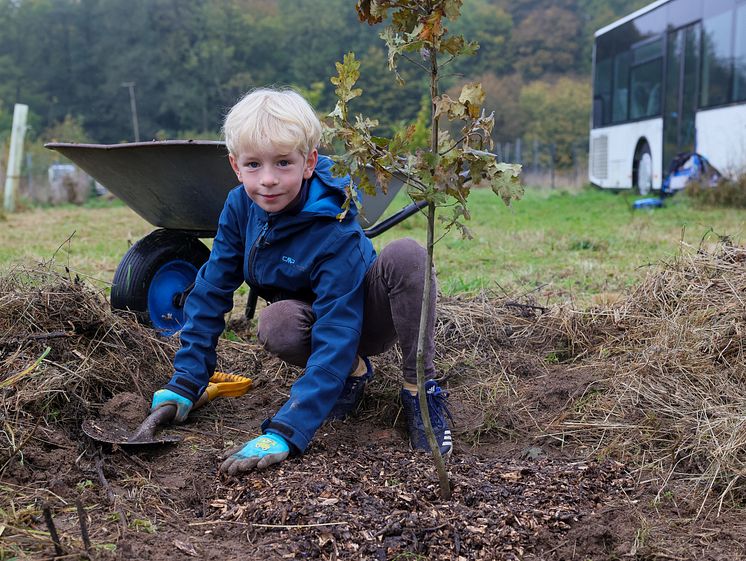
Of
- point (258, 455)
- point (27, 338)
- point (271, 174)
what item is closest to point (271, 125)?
point (271, 174)

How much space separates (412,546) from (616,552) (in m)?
0.47

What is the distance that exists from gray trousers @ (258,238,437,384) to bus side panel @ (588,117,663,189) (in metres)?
11.7

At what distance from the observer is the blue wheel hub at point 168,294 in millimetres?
3451

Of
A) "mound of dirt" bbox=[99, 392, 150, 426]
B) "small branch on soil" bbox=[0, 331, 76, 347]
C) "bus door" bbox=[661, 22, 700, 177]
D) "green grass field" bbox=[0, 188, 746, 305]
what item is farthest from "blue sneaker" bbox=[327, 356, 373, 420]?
"bus door" bbox=[661, 22, 700, 177]

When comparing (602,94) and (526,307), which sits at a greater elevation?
(602,94)

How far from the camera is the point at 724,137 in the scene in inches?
433

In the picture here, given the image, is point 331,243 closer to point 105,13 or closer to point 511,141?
point 511,141

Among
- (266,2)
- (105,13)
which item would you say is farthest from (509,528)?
(266,2)

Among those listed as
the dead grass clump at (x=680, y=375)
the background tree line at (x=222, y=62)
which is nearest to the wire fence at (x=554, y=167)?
the background tree line at (x=222, y=62)

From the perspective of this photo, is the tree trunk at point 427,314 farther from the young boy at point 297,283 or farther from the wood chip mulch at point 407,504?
the young boy at point 297,283

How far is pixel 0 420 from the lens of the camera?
2135 millimetres

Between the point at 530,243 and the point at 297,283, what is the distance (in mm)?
5022

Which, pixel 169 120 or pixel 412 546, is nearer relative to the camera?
pixel 412 546

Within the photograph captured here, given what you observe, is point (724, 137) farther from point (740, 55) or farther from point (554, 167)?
point (554, 167)
